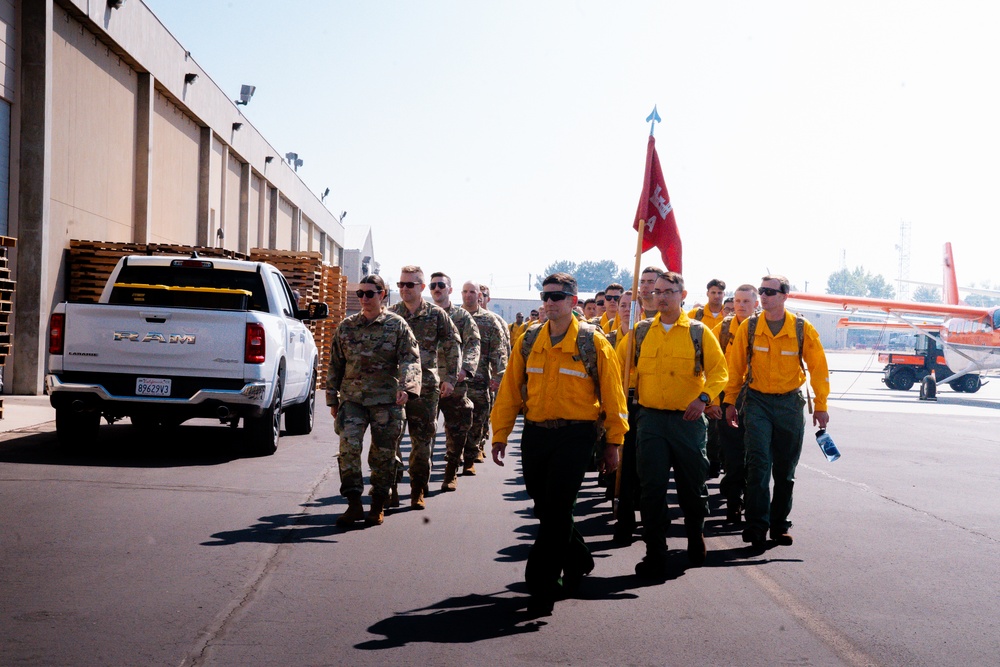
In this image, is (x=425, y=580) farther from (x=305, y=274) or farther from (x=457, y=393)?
(x=305, y=274)

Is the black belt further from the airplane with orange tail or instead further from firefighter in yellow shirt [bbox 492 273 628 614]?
the airplane with orange tail

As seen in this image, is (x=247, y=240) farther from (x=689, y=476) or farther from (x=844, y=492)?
(x=689, y=476)

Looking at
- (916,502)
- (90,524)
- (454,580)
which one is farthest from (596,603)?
(916,502)

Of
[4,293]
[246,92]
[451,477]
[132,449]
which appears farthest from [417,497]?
[246,92]

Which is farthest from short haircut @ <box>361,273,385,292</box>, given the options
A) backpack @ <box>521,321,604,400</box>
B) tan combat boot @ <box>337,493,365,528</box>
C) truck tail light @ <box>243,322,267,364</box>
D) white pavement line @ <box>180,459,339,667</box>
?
truck tail light @ <box>243,322,267,364</box>

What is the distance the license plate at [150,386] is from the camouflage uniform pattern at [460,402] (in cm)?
293

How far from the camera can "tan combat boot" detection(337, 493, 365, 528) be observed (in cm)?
820

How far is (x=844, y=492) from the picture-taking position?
37.0 feet

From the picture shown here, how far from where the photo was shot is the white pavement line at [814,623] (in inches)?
198

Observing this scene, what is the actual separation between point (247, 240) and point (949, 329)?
25443 mm

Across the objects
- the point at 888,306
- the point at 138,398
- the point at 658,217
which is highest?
the point at 888,306

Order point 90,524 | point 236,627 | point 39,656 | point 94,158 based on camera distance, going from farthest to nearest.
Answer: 1. point 94,158
2. point 90,524
3. point 236,627
4. point 39,656

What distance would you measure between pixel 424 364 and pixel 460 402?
1.41 metres

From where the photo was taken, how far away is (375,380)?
8438 mm
